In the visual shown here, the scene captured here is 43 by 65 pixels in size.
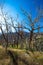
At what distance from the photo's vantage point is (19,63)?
12.6 meters

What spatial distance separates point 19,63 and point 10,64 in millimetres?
728

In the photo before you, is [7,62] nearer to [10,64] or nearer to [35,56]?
[10,64]

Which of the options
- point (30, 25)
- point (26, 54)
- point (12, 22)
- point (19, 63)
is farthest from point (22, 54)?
point (12, 22)

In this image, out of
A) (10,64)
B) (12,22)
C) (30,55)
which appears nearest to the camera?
(10,64)

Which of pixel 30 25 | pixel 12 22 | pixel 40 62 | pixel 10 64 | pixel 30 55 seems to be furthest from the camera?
pixel 12 22

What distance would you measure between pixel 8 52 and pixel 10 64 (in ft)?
5.96

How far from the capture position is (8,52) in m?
13.9

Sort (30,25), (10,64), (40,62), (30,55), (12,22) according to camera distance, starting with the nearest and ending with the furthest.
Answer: (10,64) < (40,62) < (30,55) < (30,25) < (12,22)

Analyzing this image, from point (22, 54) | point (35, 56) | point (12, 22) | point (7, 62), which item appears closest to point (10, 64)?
point (7, 62)

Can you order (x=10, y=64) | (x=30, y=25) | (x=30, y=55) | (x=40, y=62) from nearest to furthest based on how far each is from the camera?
(x=10, y=64) < (x=40, y=62) < (x=30, y=55) < (x=30, y=25)

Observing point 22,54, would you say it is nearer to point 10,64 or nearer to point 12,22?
point 10,64

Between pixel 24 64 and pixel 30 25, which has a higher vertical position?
pixel 30 25

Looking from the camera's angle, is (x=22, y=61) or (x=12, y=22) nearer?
(x=22, y=61)

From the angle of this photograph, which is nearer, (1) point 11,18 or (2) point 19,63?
(2) point 19,63
